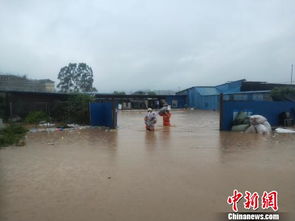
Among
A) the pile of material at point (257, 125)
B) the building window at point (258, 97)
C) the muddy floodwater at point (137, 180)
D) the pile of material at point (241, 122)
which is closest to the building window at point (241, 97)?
the building window at point (258, 97)

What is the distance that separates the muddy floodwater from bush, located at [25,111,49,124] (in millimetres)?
8224

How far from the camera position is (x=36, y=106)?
55.0 ft

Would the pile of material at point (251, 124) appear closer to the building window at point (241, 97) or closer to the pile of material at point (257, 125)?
the pile of material at point (257, 125)

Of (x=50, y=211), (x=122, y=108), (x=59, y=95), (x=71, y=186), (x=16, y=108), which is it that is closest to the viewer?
(x=50, y=211)

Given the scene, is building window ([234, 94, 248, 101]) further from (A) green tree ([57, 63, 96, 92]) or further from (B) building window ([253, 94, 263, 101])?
(A) green tree ([57, 63, 96, 92])

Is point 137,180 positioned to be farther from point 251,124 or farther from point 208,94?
point 208,94

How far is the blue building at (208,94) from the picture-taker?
3400 centimetres

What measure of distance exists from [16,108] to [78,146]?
11.1 metres

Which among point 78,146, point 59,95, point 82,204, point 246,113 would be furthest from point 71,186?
point 59,95

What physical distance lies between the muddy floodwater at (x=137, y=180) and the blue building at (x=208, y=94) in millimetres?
27640

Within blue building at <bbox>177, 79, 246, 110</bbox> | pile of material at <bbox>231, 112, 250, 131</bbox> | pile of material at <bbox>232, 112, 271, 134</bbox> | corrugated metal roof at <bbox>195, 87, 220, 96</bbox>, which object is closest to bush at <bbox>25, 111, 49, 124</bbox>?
pile of material at <bbox>231, 112, 250, 131</bbox>

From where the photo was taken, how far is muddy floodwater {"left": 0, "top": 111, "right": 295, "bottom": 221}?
10.6ft

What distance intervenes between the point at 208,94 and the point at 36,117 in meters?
28.9

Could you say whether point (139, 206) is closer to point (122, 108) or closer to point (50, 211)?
point (50, 211)
